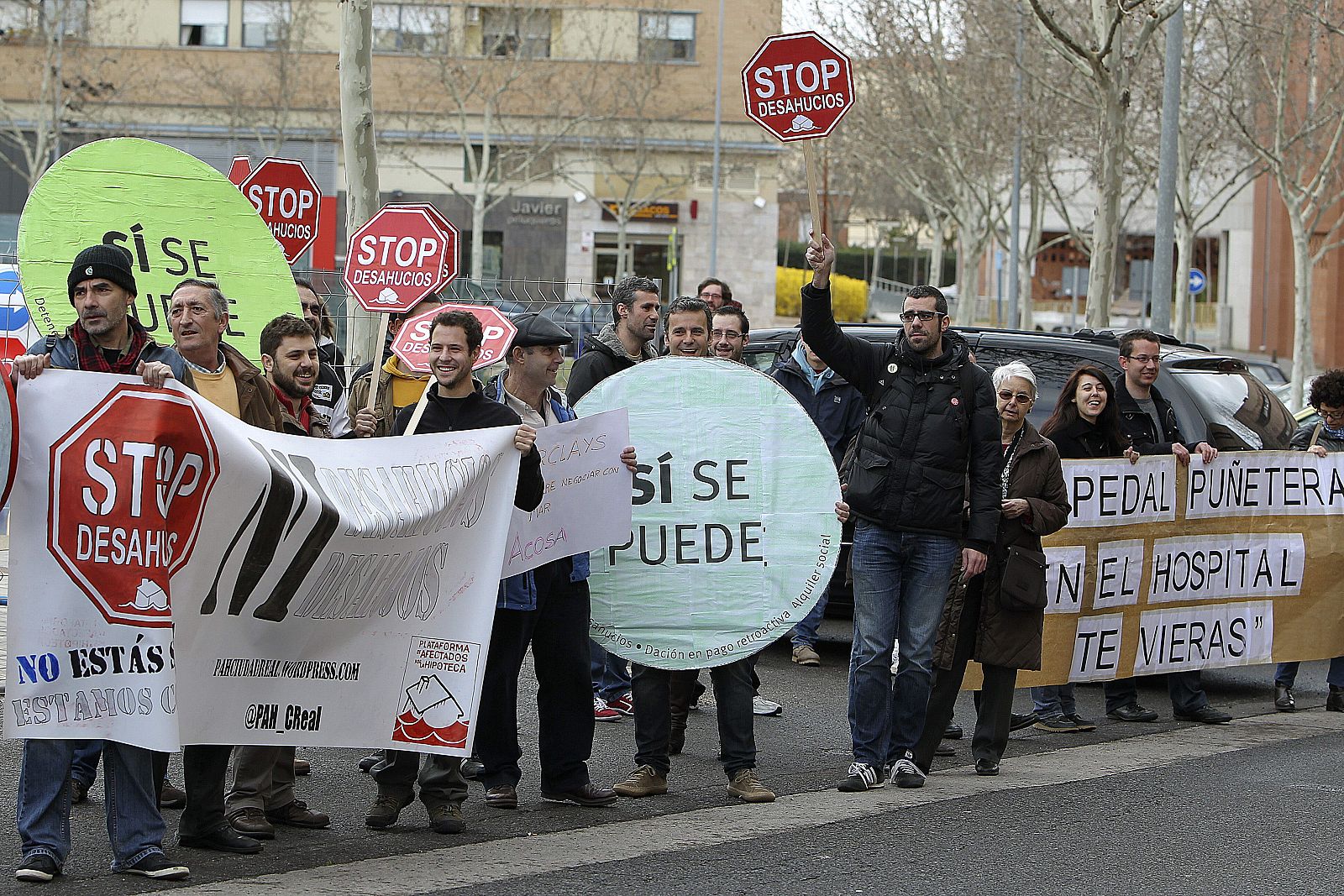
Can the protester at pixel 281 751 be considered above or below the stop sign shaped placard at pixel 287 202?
below

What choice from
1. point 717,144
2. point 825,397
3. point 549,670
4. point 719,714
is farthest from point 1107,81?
point 717,144

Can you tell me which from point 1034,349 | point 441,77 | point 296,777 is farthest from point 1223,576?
point 441,77

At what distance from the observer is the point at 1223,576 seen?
31.2 feet

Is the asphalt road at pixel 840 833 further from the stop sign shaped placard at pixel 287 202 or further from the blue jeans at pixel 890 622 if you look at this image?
the stop sign shaped placard at pixel 287 202

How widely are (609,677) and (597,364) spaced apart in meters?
1.70

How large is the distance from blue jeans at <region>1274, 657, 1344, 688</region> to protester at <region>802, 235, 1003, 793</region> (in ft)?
11.3

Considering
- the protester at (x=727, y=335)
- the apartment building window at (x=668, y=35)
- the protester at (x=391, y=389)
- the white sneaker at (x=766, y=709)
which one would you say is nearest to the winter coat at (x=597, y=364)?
the protester at (x=727, y=335)

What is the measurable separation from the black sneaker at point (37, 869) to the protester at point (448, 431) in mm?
1240

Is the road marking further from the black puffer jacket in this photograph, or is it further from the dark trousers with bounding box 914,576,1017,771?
the black puffer jacket

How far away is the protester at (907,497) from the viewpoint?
7.04m

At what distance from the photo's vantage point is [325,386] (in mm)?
8766

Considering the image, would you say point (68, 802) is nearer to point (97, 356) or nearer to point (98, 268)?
point (97, 356)

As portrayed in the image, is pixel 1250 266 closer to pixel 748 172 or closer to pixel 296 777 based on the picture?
pixel 748 172

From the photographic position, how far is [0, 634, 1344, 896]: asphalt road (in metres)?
5.66
